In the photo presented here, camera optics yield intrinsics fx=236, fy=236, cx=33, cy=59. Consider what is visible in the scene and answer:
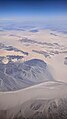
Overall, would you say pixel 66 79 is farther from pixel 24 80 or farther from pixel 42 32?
pixel 42 32

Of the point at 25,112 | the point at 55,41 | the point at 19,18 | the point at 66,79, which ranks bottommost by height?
the point at 25,112

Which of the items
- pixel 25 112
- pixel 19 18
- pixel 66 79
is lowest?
pixel 25 112

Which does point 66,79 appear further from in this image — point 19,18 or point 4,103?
point 19,18

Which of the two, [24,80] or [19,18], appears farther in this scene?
[19,18]

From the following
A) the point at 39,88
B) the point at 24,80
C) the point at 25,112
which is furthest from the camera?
the point at 24,80

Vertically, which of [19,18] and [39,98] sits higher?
[19,18]

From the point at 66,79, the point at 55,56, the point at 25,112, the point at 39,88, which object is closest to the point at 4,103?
the point at 25,112

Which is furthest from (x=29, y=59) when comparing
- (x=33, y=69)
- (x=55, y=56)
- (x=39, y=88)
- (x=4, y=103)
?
(x=4, y=103)

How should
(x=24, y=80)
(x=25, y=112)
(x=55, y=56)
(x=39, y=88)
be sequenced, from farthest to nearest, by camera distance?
(x=55, y=56)
(x=24, y=80)
(x=39, y=88)
(x=25, y=112)

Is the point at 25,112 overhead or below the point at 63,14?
below
